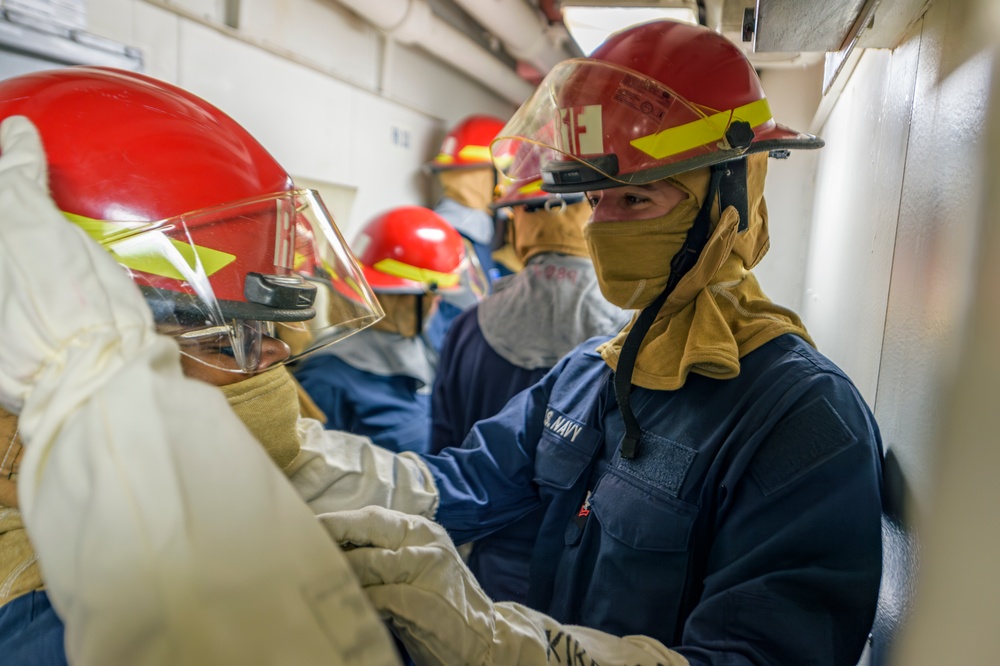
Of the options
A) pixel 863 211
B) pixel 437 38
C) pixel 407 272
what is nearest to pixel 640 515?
pixel 863 211

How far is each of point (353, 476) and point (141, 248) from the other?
2.18 ft

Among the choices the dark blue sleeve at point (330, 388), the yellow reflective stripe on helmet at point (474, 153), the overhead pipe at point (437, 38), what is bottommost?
the dark blue sleeve at point (330, 388)

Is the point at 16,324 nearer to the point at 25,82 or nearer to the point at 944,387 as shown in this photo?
the point at 25,82

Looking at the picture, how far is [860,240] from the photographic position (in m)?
1.55

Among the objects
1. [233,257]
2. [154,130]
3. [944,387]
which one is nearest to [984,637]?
[944,387]

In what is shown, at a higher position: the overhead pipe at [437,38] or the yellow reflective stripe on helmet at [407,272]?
the overhead pipe at [437,38]

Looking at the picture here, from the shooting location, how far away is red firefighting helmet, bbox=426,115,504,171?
4.77m

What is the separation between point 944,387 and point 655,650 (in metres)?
0.54

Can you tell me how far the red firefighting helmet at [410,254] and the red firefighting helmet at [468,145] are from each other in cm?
145

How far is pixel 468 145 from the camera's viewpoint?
4.84 m

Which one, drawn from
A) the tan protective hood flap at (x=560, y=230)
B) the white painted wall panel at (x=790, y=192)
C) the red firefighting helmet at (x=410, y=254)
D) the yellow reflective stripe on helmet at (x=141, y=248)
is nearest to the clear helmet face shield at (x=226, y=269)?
the yellow reflective stripe on helmet at (x=141, y=248)

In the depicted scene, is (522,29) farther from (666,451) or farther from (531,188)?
(666,451)

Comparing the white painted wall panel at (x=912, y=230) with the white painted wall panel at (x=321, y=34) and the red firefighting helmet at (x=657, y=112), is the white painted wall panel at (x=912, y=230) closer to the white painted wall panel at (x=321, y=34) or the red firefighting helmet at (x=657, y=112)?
the red firefighting helmet at (x=657, y=112)

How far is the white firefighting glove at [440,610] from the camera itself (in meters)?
0.93
